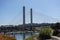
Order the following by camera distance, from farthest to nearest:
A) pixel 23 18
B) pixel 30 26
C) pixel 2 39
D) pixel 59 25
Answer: pixel 30 26, pixel 23 18, pixel 59 25, pixel 2 39

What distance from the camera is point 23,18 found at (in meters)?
26.7

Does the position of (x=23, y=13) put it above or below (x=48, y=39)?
above

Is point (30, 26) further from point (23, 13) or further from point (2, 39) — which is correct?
point (2, 39)

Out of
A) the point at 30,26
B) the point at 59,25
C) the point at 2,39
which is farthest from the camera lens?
the point at 30,26

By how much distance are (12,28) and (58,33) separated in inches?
786

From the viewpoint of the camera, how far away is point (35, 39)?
10008 millimetres

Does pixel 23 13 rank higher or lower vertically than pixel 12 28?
higher

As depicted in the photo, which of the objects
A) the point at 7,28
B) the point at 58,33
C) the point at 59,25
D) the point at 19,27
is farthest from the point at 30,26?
the point at 58,33

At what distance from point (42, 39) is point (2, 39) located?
3.91m

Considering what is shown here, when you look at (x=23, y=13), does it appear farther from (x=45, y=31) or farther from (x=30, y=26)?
(x=45, y=31)

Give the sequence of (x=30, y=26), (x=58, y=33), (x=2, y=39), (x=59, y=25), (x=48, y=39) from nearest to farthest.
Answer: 1. (x=2, y=39)
2. (x=48, y=39)
3. (x=58, y=33)
4. (x=59, y=25)
5. (x=30, y=26)

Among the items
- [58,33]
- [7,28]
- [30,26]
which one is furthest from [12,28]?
[58,33]

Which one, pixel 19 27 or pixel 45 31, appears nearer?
pixel 45 31

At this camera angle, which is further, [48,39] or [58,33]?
[58,33]
